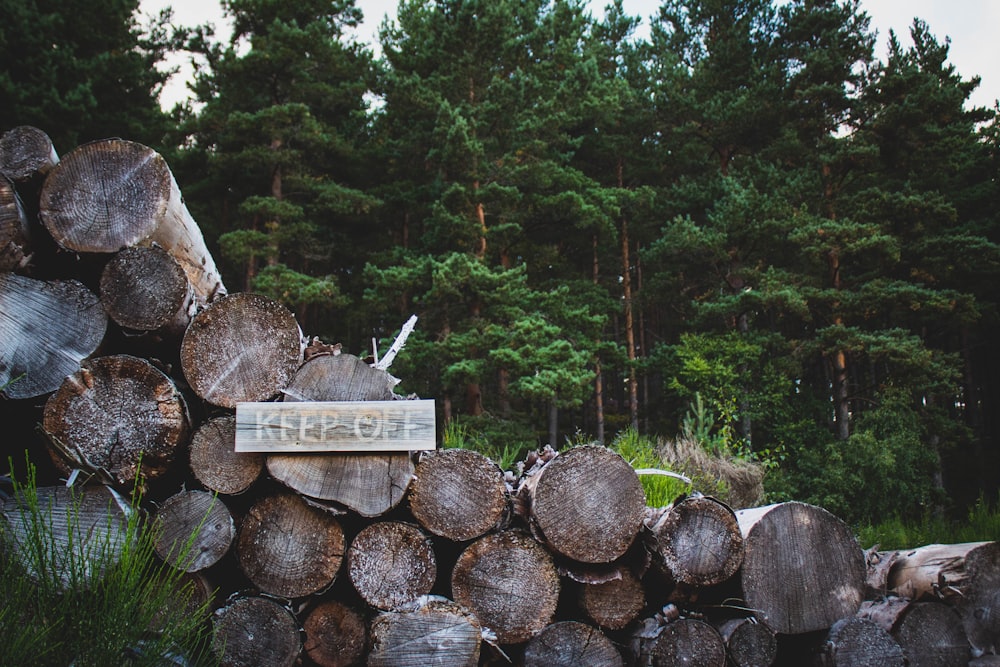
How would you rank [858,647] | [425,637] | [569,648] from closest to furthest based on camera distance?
[425,637] → [569,648] → [858,647]

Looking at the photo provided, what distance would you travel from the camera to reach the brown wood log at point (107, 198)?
2373 millimetres

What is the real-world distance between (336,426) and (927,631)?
263 cm

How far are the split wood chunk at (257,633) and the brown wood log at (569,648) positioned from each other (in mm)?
885

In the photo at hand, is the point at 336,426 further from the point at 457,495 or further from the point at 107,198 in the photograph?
the point at 107,198

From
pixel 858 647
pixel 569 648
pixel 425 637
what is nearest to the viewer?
pixel 425 637

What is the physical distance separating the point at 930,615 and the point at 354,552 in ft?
8.09

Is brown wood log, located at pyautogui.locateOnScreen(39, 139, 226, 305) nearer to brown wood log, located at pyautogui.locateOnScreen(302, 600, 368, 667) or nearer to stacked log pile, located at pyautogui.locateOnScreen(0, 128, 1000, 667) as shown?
stacked log pile, located at pyautogui.locateOnScreen(0, 128, 1000, 667)

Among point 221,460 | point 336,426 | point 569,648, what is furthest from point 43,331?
point 569,648

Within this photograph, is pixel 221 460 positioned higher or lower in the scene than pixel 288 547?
higher

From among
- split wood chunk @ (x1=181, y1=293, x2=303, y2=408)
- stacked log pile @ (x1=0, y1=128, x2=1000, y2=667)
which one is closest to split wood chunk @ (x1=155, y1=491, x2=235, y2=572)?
stacked log pile @ (x1=0, y1=128, x2=1000, y2=667)

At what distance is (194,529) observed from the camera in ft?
7.45

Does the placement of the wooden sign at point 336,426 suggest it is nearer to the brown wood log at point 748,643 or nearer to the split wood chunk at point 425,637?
the split wood chunk at point 425,637

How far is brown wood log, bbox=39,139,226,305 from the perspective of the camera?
2373 millimetres

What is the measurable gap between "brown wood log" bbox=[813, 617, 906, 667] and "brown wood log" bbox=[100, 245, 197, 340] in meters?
2.87
